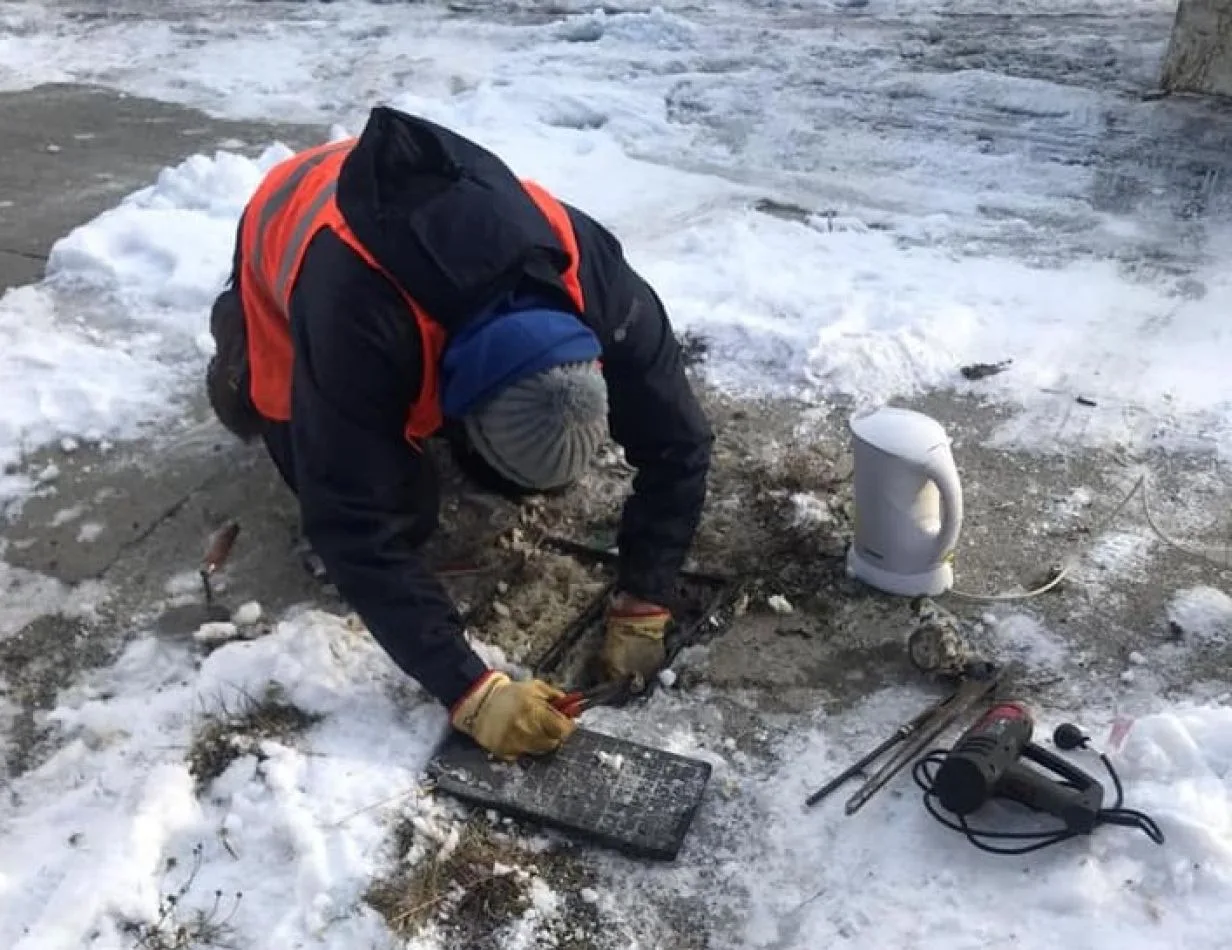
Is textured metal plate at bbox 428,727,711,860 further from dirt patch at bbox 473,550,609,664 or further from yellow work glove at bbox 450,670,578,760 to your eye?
dirt patch at bbox 473,550,609,664

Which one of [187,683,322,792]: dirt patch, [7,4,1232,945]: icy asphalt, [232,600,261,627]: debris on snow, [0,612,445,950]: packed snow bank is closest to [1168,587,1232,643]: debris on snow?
[7,4,1232,945]: icy asphalt

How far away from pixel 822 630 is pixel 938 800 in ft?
2.03

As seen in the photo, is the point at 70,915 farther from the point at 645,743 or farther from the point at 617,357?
the point at 617,357

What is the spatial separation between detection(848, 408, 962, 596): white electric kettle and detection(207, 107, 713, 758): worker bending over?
0.37m

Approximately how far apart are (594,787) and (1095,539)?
1.45 meters

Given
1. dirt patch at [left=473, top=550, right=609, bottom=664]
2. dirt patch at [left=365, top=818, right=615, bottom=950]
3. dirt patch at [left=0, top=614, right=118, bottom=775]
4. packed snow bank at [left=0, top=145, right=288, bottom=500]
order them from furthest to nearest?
packed snow bank at [left=0, top=145, right=288, bottom=500] < dirt patch at [left=473, top=550, right=609, bottom=664] < dirt patch at [left=0, top=614, right=118, bottom=775] < dirt patch at [left=365, top=818, right=615, bottom=950]

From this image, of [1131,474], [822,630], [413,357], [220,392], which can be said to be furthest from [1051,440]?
[220,392]

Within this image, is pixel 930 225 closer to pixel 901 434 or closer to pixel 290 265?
pixel 901 434

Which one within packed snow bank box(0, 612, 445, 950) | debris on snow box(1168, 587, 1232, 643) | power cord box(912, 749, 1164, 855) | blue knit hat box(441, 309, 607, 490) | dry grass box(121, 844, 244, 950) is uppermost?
blue knit hat box(441, 309, 607, 490)

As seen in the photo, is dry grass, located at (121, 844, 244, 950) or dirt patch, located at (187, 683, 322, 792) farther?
dirt patch, located at (187, 683, 322, 792)

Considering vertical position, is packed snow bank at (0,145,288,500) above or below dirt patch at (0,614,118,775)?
above

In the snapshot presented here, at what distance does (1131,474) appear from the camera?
350 cm

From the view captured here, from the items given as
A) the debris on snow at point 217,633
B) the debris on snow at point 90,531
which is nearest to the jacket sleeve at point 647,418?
the debris on snow at point 217,633

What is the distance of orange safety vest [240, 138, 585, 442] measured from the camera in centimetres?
248
